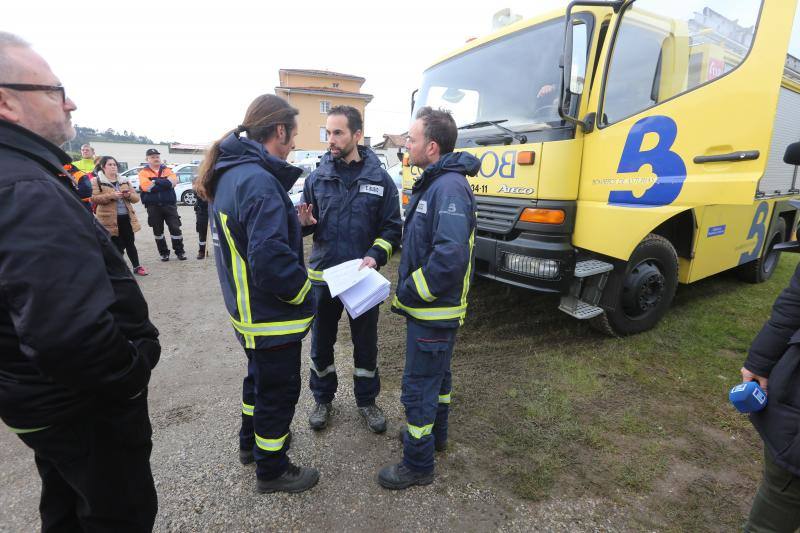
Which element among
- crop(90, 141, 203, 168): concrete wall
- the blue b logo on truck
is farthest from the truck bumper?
crop(90, 141, 203, 168): concrete wall

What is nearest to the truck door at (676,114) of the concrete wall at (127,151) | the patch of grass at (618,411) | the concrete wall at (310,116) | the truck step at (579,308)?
the truck step at (579,308)

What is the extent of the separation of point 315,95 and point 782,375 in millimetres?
40821

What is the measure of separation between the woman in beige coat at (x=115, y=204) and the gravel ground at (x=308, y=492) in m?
3.46

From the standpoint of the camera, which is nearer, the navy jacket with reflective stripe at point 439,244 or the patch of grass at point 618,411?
the navy jacket with reflective stripe at point 439,244

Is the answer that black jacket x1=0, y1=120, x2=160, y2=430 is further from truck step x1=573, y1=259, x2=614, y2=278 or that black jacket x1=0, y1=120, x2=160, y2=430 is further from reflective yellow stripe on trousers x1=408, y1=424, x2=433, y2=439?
truck step x1=573, y1=259, x2=614, y2=278

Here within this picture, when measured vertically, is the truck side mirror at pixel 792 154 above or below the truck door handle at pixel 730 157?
below

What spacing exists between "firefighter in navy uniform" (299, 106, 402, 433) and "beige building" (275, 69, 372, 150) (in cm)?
3630

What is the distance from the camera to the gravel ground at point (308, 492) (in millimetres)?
1920

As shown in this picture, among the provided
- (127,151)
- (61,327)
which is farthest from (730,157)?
(127,151)

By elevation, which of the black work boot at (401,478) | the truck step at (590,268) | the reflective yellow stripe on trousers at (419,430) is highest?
the truck step at (590,268)

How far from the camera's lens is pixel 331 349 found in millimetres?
2623

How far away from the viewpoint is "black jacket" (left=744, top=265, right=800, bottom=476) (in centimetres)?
124

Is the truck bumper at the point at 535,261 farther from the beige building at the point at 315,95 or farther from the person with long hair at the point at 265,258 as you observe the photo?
the beige building at the point at 315,95

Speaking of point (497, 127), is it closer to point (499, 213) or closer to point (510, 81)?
point (510, 81)
